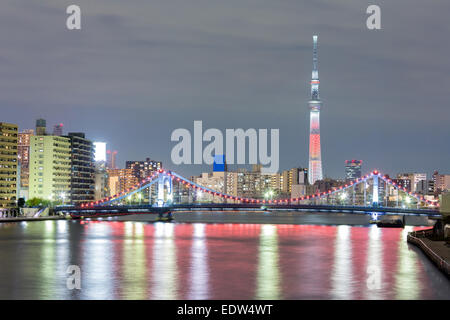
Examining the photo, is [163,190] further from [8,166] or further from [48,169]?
[48,169]

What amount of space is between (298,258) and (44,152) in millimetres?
145777

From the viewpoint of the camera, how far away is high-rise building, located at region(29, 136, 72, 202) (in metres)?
189

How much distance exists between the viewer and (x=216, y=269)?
49750 millimetres

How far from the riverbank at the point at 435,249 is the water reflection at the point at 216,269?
25.3 inches

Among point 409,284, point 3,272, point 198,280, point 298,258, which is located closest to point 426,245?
point 298,258

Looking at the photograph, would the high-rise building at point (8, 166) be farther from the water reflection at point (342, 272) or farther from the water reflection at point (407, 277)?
the water reflection at point (407, 277)

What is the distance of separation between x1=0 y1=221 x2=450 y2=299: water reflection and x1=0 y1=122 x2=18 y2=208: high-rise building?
82.2 meters

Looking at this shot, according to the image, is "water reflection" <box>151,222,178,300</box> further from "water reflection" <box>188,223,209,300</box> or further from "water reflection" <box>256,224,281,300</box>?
"water reflection" <box>256,224,281,300</box>

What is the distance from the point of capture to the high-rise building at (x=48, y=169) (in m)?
189

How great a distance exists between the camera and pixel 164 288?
130 feet

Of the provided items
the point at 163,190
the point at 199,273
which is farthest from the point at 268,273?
the point at 163,190

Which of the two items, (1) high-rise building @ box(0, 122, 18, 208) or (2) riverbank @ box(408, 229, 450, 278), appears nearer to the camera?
(2) riverbank @ box(408, 229, 450, 278)

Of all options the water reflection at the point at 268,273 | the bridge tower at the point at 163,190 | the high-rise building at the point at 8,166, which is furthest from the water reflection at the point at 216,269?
the high-rise building at the point at 8,166

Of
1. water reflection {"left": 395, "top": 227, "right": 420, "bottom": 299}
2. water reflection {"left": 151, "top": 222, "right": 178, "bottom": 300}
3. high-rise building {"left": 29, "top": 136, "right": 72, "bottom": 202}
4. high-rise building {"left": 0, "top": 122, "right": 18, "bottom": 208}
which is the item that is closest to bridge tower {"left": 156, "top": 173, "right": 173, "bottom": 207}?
high-rise building {"left": 0, "top": 122, "right": 18, "bottom": 208}
